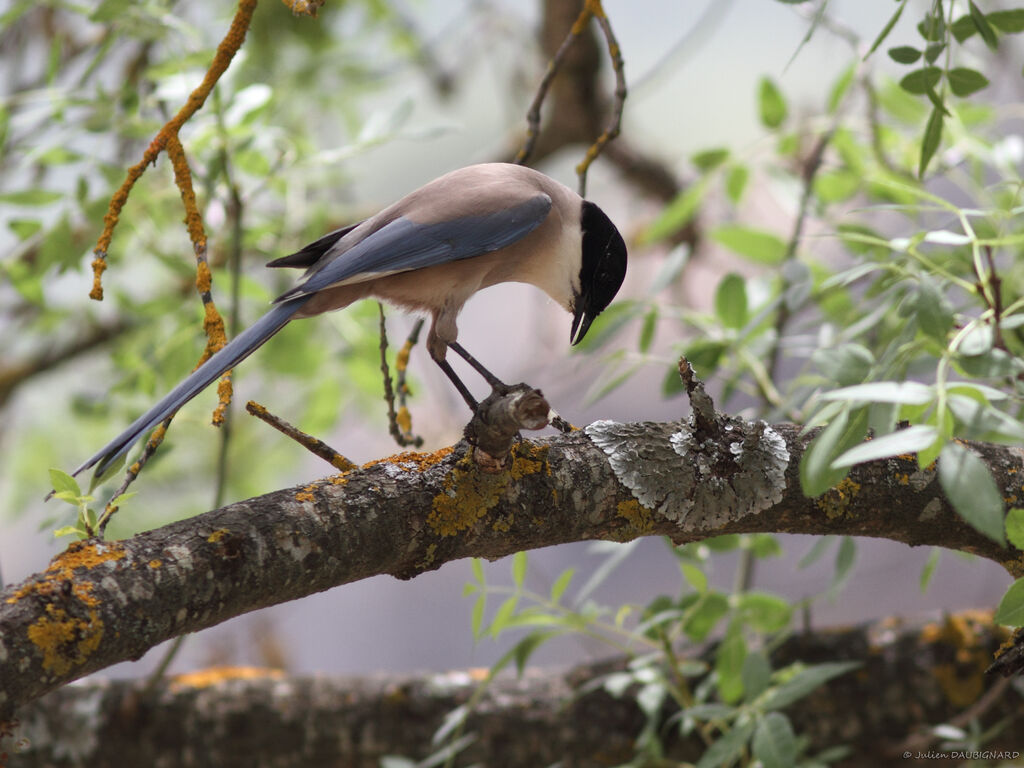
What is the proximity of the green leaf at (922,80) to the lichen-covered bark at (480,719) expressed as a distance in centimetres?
99

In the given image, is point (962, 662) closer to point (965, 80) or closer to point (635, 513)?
point (635, 513)

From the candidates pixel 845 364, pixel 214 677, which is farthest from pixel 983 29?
pixel 214 677

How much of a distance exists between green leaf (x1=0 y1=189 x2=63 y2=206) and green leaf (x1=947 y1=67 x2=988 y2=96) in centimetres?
139

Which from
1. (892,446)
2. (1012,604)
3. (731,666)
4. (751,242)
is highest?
(751,242)

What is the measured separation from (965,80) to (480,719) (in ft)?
4.09

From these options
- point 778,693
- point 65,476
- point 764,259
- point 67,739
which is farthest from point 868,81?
point 67,739

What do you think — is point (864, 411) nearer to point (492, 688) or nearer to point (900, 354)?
point (900, 354)

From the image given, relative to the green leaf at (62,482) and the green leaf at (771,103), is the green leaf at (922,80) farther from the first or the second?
the green leaf at (62,482)

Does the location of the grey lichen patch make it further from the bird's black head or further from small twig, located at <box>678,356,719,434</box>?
the bird's black head

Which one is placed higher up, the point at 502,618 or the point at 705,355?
the point at 705,355

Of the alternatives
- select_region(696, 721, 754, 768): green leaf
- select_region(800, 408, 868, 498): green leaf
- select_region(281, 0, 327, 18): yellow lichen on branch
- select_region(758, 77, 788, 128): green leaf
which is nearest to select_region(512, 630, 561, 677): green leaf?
select_region(696, 721, 754, 768): green leaf

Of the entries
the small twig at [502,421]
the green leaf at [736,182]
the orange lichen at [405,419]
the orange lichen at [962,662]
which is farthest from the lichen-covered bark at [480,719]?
the green leaf at [736,182]

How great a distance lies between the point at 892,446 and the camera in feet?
2.28

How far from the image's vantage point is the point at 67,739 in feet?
5.41
